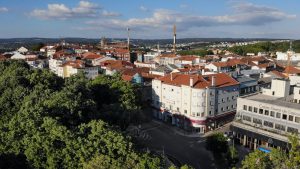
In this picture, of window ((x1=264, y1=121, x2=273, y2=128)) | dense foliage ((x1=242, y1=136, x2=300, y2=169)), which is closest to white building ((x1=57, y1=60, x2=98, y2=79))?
window ((x1=264, y1=121, x2=273, y2=128))

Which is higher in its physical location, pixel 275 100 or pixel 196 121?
pixel 275 100

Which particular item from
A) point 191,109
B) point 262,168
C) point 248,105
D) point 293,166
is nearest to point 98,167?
point 262,168

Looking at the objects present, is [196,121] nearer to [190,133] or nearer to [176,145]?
[190,133]

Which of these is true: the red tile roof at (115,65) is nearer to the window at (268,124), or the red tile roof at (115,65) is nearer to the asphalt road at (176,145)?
the asphalt road at (176,145)

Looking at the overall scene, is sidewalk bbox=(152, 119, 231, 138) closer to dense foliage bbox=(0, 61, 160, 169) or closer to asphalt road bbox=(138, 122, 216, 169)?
asphalt road bbox=(138, 122, 216, 169)

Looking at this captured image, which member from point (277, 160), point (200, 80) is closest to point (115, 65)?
point (200, 80)

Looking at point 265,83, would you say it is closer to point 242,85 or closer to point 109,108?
point 242,85

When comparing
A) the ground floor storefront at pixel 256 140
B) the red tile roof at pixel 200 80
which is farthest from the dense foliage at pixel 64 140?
the red tile roof at pixel 200 80
